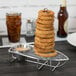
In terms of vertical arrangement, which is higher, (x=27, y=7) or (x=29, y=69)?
(x=27, y=7)

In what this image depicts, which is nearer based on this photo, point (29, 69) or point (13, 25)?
point (29, 69)

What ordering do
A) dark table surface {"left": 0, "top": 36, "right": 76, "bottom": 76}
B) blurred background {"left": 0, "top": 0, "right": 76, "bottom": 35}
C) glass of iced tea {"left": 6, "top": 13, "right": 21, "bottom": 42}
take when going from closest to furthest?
1. dark table surface {"left": 0, "top": 36, "right": 76, "bottom": 76}
2. glass of iced tea {"left": 6, "top": 13, "right": 21, "bottom": 42}
3. blurred background {"left": 0, "top": 0, "right": 76, "bottom": 35}

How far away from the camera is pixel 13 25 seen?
1277 mm

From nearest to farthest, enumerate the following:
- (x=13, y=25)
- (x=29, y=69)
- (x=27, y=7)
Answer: (x=29, y=69), (x=13, y=25), (x=27, y=7)

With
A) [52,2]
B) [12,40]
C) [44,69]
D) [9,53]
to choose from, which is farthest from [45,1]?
[44,69]

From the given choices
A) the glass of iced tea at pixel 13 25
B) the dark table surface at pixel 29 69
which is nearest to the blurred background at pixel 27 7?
the glass of iced tea at pixel 13 25

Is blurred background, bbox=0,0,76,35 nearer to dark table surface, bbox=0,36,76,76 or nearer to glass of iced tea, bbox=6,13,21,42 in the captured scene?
glass of iced tea, bbox=6,13,21,42

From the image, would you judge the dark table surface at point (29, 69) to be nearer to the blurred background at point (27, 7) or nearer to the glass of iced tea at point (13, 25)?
the glass of iced tea at point (13, 25)

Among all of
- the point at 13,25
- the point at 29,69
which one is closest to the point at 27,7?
the point at 13,25

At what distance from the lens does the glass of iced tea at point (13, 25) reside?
4.16 ft

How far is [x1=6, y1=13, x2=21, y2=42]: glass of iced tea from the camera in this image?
1269 mm

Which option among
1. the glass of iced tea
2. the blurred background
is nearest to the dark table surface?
the glass of iced tea

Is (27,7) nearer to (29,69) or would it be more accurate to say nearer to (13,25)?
(13,25)

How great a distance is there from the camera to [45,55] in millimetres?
1038
